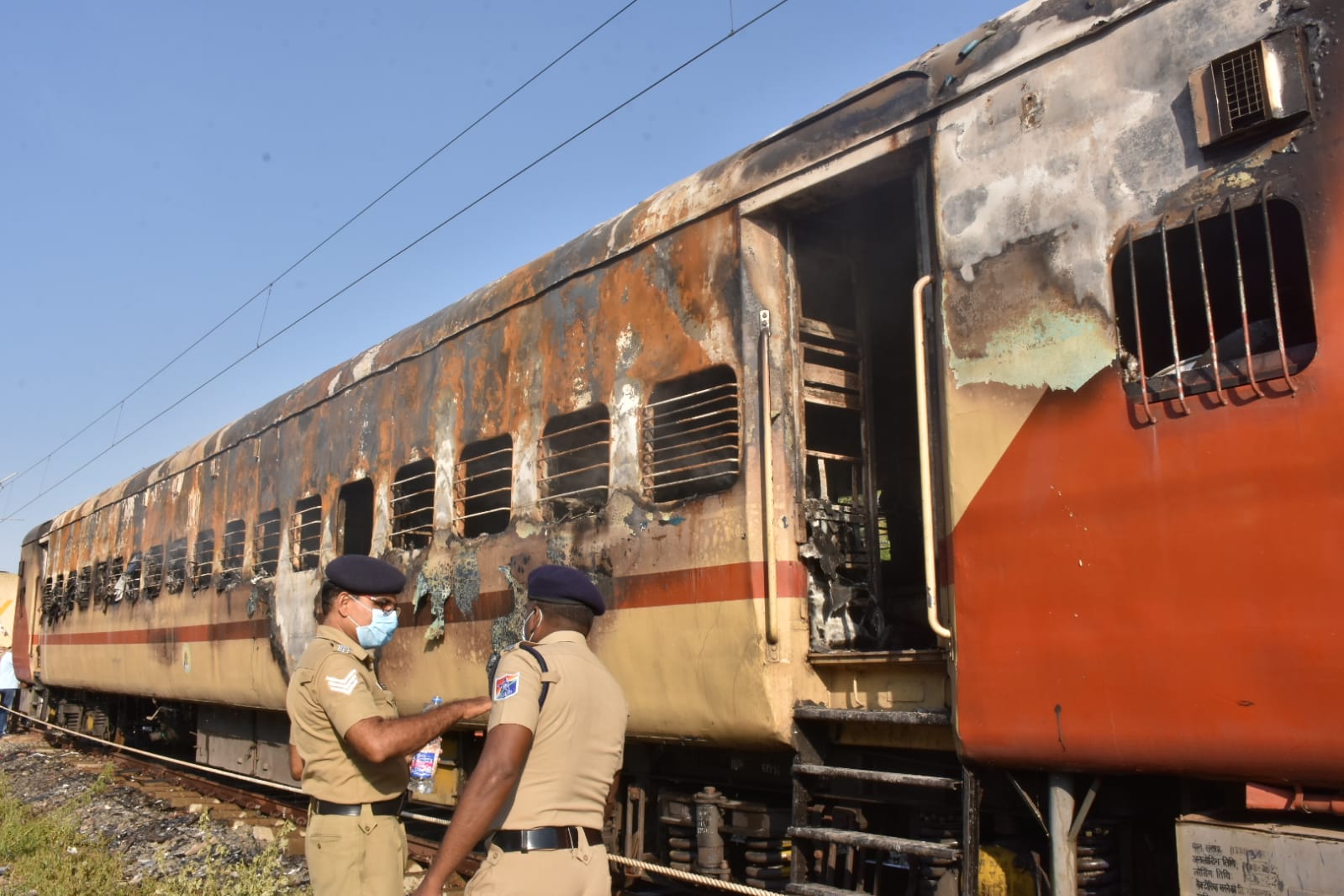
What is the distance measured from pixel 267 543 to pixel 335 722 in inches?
270

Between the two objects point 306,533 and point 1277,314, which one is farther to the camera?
point 306,533

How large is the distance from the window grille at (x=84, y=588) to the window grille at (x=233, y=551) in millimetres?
5373

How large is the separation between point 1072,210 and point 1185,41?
59cm

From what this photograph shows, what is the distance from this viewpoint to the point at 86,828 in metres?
9.60

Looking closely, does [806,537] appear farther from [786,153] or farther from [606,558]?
[786,153]

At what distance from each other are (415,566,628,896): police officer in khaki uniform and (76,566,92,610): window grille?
13809 millimetres

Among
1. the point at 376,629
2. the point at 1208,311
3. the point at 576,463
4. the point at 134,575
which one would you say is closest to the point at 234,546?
the point at 134,575

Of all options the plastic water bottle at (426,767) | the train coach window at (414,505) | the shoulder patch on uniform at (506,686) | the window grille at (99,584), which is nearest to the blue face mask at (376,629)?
the shoulder patch on uniform at (506,686)

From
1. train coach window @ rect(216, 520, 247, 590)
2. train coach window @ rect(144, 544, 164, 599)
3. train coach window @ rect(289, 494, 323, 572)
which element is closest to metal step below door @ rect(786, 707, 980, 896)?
train coach window @ rect(289, 494, 323, 572)

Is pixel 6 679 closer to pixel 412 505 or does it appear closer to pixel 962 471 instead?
pixel 412 505

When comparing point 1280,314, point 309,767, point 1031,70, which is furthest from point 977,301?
point 309,767

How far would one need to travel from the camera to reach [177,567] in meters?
11.9

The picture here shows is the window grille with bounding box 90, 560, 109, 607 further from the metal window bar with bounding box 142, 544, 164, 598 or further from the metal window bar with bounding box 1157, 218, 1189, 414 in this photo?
the metal window bar with bounding box 1157, 218, 1189, 414

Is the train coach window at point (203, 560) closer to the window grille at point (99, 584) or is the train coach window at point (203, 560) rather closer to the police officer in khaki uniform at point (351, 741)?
the window grille at point (99, 584)
